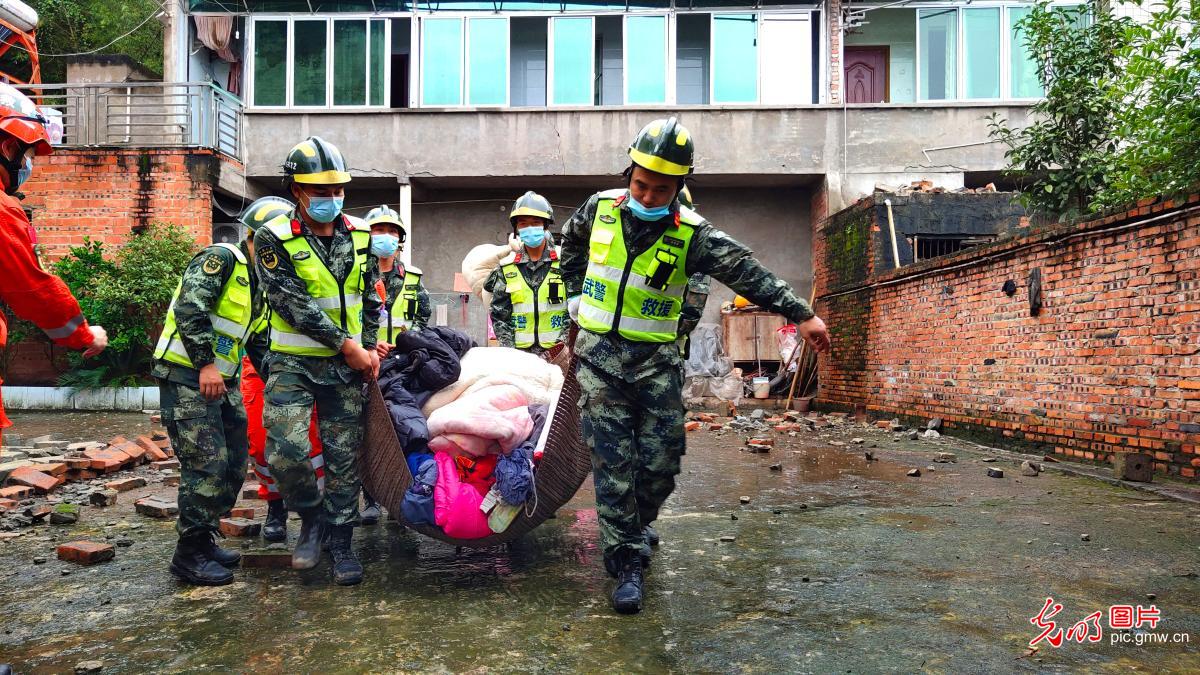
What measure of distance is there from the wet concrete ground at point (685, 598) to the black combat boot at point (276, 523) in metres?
0.48

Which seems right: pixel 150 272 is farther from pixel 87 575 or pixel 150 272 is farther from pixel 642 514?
pixel 642 514

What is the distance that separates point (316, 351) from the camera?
395 cm

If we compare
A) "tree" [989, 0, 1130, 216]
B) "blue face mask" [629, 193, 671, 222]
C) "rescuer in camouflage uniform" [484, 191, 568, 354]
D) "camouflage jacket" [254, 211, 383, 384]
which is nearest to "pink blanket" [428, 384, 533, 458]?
"camouflage jacket" [254, 211, 383, 384]

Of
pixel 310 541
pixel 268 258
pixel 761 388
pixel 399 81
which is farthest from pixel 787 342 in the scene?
pixel 268 258

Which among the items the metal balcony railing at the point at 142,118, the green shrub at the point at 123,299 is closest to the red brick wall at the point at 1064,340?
the green shrub at the point at 123,299

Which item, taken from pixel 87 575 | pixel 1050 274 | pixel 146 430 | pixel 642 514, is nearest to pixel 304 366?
pixel 87 575

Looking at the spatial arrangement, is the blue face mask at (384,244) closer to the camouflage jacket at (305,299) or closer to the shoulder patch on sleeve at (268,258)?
the camouflage jacket at (305,299)

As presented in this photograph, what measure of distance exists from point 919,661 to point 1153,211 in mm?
5263

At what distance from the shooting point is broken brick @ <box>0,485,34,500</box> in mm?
5961

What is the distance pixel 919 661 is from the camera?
2809mm

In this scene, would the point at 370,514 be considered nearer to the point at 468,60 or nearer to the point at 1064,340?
the point at 1064,340

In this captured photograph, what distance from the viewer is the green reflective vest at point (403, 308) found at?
6.63 meters

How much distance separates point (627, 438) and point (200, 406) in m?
2.05

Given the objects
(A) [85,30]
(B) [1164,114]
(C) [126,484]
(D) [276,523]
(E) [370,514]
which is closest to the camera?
(D) [276,523]
